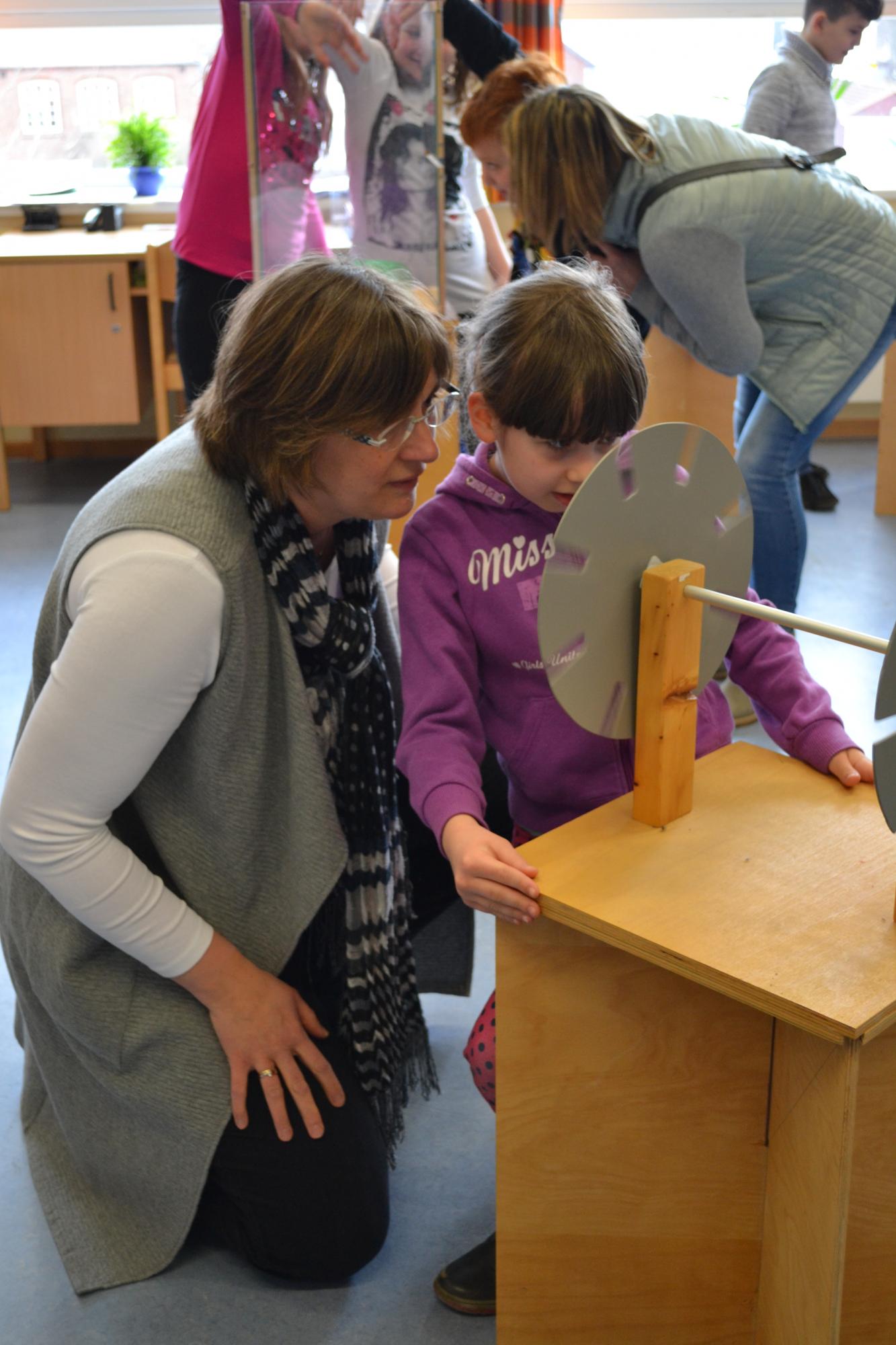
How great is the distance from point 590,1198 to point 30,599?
2272 mm

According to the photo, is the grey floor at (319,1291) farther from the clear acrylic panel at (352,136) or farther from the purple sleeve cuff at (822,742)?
the clear acrylic panel at (352,136)

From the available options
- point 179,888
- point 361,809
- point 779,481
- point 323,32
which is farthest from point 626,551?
point 323,32

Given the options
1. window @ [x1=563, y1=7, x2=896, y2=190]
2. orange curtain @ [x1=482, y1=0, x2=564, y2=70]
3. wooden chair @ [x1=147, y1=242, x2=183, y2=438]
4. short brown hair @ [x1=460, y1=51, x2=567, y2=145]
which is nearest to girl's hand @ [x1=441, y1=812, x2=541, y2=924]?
short brown hair @ [x1=460, y1=51, x2=567, y2=145]

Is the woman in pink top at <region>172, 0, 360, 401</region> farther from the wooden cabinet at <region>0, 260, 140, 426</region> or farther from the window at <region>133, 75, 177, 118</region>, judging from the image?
the window at <region>133, 75, 177, 118</region>

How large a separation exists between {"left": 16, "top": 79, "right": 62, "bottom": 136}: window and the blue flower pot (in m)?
0.38

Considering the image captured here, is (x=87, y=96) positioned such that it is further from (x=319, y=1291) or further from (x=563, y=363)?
(x=319, y=1291)

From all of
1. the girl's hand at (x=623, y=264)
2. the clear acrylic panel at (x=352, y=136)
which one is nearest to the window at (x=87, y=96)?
the clear acrylic panel at (x=352, y=136)

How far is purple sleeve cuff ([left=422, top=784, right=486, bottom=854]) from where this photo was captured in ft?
3.37

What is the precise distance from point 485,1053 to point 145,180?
356cm

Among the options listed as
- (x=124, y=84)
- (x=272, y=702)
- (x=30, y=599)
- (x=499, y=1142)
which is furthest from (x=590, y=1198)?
(x=124, y=84)

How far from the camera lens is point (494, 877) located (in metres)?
0.94

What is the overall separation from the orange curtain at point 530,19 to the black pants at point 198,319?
5.71ft

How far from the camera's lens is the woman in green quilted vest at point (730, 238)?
1807 millimetres

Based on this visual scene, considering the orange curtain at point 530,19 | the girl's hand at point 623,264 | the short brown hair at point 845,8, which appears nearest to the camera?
the girl's hand at point 623,264
